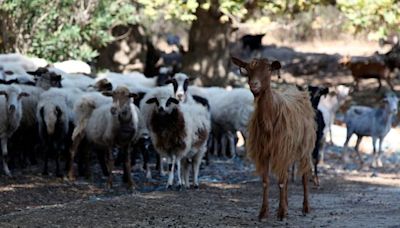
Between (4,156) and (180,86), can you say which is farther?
(180,86)

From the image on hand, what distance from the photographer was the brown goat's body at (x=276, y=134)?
10.3 m

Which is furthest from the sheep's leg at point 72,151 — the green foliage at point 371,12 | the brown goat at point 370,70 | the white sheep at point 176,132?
the brown goat at point 370,70

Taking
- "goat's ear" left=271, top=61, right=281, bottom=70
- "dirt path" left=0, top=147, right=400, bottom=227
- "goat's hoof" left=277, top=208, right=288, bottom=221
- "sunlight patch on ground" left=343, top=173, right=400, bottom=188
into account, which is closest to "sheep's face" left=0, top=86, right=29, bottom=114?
"dirt path" left=0, top=147, right=400, bottom=227

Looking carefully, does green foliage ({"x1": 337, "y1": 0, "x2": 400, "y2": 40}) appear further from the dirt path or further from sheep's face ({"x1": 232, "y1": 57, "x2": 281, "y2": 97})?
sheep's face ({"x1": 232, "y1": 57, "x2": 281, "y2": 97})

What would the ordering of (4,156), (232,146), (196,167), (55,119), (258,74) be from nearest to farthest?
(258,74) → (196,167) → (4,156) → (55,119) → (232,146)

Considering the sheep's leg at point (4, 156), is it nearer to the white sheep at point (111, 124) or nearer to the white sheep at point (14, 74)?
the white sheep at point (111, 124)

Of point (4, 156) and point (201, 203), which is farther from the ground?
point (4, 156)

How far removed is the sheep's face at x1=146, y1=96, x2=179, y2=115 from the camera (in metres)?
13.7

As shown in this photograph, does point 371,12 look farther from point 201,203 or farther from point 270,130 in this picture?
point 270,130

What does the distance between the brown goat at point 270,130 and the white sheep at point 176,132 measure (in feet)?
10.5

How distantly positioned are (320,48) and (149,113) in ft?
102

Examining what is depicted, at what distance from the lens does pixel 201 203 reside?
11680 mm

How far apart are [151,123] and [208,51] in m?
12.0

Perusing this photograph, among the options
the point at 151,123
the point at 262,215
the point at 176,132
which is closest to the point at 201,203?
the point at 262,215
